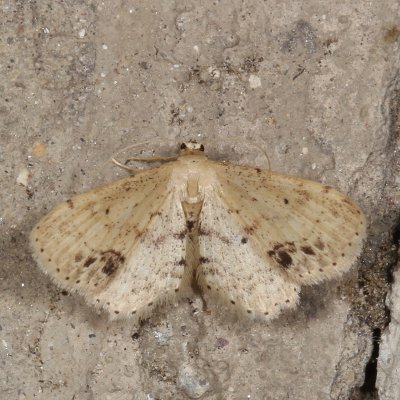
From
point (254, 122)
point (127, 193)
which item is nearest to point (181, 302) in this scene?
point (127, 193)

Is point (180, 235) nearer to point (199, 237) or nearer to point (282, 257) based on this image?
point (199, 237)

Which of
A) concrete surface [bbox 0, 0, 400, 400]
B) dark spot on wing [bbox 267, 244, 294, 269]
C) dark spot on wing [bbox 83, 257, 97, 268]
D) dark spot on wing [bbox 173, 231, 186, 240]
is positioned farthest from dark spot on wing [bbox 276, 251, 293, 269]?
dark spot on wing [bbox 83, 257, 97, 268]

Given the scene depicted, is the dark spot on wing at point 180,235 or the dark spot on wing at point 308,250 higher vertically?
the dark spot on wing at point 308,250

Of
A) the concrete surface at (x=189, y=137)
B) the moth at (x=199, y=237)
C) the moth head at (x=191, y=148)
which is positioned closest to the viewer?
the moth at (x=199, y=237)

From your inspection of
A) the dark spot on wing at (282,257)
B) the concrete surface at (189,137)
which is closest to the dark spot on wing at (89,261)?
the concrete surface at (189,137)

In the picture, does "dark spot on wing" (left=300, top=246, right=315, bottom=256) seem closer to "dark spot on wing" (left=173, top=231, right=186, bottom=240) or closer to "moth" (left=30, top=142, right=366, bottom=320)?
"moth" (left=30, top=142, right=366, bottom=320)

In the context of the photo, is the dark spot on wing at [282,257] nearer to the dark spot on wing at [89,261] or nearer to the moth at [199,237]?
the moth at [199,237]

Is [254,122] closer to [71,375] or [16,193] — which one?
[16,193]
